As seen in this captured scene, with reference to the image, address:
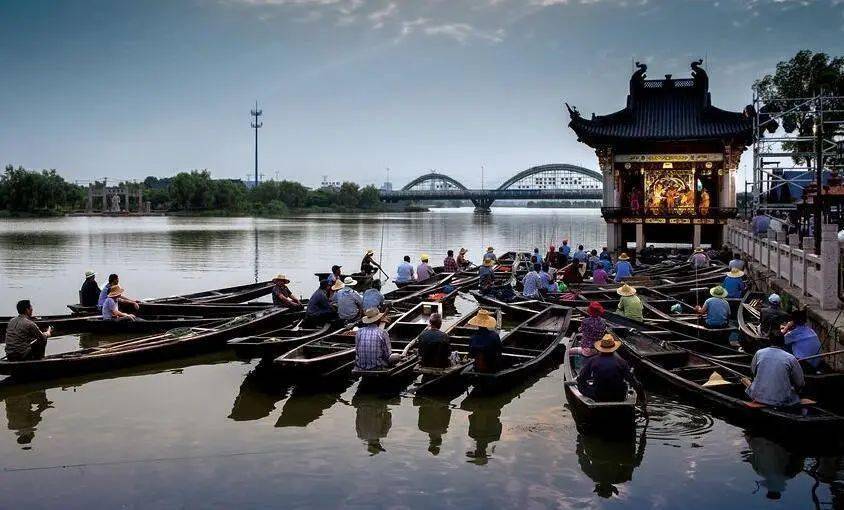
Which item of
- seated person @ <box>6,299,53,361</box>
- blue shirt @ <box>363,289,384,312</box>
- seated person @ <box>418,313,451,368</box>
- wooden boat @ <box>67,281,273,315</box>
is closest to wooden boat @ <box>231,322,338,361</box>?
blue shirt @ <box>363,289,384,312</box>

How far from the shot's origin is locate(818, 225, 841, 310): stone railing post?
40.7 ft

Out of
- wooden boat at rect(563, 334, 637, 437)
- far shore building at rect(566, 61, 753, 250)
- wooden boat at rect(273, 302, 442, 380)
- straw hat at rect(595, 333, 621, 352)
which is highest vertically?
far shore building at rect(566, 61, 753, 250)

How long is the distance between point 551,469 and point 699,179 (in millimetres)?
31498

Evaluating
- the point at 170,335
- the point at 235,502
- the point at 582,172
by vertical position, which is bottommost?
the point at 235,502

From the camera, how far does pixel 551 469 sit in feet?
28.3

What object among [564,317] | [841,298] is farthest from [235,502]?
[841,298]

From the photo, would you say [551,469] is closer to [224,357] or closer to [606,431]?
[606,431]

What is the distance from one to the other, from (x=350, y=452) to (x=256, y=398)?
3004 millimetres

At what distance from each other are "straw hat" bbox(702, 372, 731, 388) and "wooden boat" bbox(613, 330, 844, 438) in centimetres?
6

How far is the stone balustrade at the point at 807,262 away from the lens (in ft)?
41.2

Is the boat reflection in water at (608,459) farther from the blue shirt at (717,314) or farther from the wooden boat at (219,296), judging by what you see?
the wooden boat at (219,296)

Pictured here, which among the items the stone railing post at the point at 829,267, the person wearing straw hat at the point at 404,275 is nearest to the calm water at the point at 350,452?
the stone railing post at the point at 829,267

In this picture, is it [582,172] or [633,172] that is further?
[582,172]

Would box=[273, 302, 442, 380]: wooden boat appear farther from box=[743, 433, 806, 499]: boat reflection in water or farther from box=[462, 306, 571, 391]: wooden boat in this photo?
box=[743, 433, 806, 499]: boat reflection in water
